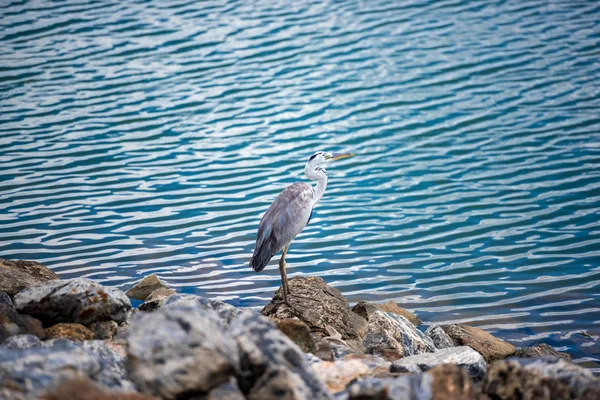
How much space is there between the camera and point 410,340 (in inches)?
307

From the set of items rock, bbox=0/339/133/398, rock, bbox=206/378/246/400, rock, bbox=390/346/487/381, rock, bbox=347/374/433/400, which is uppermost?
rock, bbox=0/339/133/398

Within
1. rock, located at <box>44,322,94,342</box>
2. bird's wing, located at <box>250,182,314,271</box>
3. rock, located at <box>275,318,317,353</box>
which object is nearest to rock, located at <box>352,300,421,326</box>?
bird's wing, located at <box>250,182,314,271</box>

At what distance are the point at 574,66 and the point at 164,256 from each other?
40.8 feet

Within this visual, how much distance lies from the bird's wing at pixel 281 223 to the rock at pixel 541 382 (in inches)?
155

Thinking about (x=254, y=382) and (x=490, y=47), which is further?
(x=490, y=47)

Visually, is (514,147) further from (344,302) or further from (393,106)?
(344,302)

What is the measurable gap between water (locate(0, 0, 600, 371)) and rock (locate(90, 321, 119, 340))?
2.88m

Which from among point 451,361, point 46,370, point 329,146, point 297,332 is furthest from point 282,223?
point 329,146

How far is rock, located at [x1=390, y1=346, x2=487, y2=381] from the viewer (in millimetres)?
6422

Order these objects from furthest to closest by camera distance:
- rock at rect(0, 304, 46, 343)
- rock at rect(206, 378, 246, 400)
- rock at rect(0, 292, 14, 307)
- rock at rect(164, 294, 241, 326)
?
rock at rect(0, 292, 14, 307) → rock at rect(164, 294, 241, 326) → rock at rect(0, 304, 46, 343) → rock at rect(206, 378, 246, 400)

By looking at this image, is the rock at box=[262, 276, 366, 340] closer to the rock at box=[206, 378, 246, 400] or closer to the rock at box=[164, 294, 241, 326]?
the rock at box=[164, 294, 241, 326]

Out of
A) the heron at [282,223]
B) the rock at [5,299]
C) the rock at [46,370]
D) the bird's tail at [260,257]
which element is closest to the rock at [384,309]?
the heron at [282,223]

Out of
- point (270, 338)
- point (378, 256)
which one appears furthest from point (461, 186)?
point (270, 338)

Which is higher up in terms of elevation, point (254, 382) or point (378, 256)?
point (254, 382)
